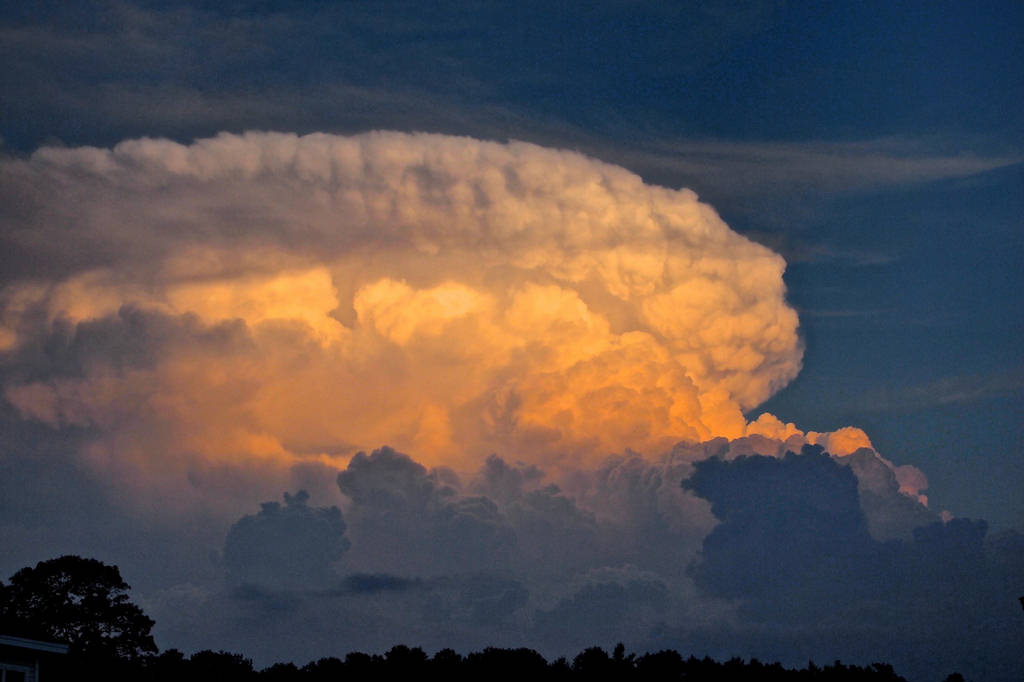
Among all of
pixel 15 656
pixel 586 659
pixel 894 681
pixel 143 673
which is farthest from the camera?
pixel 586 659

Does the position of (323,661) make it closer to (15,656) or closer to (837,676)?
(837,676)

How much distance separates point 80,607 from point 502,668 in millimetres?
39922

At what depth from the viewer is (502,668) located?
4902 inches

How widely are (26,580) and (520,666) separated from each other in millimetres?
46043

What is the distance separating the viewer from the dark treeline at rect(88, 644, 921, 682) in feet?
385

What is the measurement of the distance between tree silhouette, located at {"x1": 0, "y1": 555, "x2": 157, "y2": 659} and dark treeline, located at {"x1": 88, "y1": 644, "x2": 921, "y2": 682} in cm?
578

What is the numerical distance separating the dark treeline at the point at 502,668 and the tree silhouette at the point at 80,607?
19.0ft

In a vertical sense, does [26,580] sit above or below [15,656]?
above

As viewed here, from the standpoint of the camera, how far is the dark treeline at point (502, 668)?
11750cm

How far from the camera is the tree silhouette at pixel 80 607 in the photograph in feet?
350

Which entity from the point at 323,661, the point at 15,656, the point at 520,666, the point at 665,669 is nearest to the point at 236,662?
the point at 323,661

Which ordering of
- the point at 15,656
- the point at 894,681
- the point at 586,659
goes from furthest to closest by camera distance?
1. the point at 586,659
2. the point at 894,681
3. the point at 15,656

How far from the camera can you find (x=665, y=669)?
121062mm

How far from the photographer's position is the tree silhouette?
107 metres
